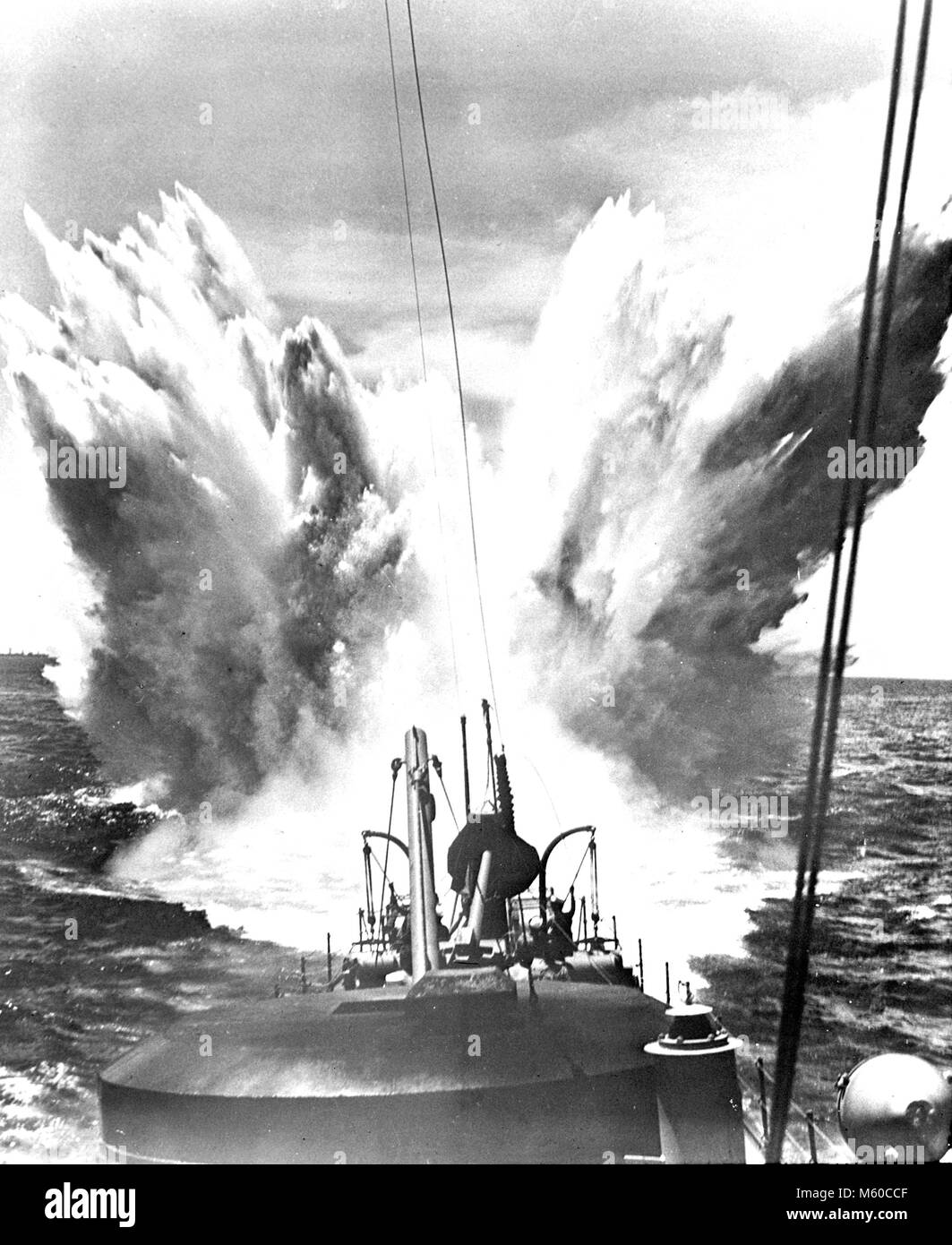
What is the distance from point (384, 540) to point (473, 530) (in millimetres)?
391

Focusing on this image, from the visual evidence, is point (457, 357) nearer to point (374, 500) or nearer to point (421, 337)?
point (421, 337)

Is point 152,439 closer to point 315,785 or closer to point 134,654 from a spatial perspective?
point 134,654

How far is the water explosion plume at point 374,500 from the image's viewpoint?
22.1ft

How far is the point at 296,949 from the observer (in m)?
6.74

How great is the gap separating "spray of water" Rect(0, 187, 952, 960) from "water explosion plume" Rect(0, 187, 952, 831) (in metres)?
0.01

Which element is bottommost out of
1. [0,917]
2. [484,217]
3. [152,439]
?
[0,917]

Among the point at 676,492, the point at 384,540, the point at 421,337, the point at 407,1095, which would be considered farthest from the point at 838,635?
the point at 407,1095

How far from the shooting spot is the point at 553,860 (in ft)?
22.1

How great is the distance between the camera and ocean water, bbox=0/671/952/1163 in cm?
652

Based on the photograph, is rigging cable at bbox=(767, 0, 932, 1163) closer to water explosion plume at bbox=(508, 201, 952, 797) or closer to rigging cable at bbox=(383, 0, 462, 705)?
water explosion plume at bbox=(508, 201, 952, 797)
